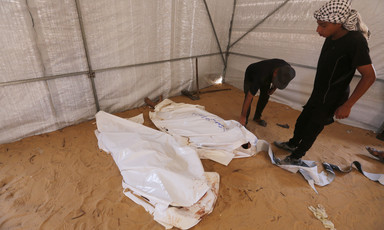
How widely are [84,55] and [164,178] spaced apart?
218cm

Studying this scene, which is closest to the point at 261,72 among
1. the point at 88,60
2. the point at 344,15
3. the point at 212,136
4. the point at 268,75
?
the point at 268,75

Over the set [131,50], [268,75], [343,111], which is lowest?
[343,111]

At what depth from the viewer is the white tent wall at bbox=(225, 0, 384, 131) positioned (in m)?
2.89

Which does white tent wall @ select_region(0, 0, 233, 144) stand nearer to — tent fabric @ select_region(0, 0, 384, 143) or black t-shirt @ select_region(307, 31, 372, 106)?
tent fabric @ select_region(0, 0, 384, 143)

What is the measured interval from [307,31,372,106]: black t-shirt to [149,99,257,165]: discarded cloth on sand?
0.92 meters

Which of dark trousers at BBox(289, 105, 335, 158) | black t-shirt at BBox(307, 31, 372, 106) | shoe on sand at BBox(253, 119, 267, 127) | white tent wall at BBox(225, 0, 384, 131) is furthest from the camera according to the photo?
shoe on sand at BBox(253, 119, 267, 127)

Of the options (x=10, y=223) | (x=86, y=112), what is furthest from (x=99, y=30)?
(x=10, y=223)

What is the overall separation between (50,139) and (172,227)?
7.04 feet

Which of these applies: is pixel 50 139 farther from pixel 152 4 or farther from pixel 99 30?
pixel 152 4

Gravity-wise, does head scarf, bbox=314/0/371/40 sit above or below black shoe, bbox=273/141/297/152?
above

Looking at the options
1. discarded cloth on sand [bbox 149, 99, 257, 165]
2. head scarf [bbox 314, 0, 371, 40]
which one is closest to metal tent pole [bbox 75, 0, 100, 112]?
discarded cloth on sand [bbox 149, 99, 257, 165]

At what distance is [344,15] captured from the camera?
55.0 inches

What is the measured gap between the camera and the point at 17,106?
7.20 feet

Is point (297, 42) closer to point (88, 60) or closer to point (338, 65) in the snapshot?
point (338, 65)
